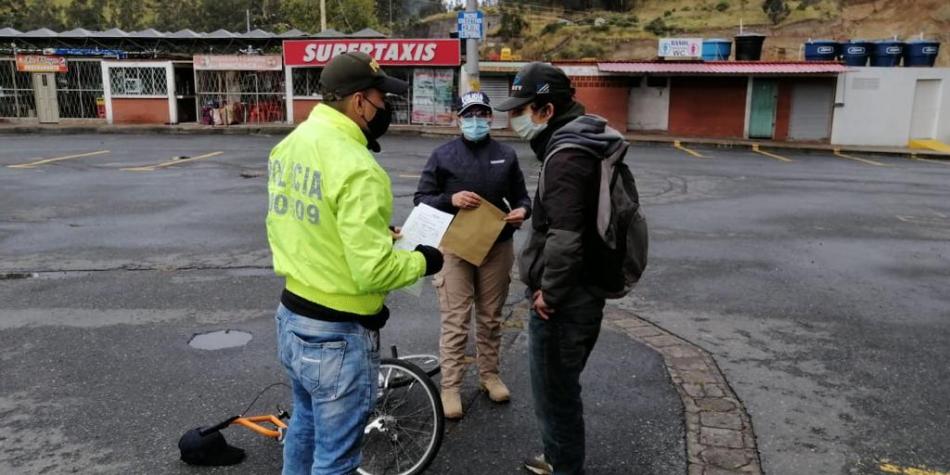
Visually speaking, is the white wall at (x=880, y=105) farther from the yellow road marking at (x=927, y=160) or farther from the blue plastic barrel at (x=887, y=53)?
the yellow road marking at (x=927, y=160)

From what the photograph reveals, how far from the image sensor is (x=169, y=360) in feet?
17.3

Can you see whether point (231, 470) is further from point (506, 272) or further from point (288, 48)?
point (288, 48)

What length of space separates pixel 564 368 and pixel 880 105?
26.3 metres

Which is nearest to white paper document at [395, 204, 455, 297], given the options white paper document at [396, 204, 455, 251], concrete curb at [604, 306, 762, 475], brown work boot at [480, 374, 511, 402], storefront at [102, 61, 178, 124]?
white paper document at [396, 204, 455, 251]

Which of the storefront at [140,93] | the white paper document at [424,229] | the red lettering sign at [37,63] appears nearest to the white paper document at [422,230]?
the white paper document at [424,229]

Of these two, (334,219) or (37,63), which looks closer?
(334,219)

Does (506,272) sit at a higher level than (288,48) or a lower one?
lower

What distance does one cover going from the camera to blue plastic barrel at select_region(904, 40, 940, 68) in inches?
987

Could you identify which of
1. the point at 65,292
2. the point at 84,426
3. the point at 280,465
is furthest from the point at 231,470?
the point at 65,292

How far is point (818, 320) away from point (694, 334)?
3.99 feet

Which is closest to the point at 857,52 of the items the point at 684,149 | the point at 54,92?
the point at 684,149

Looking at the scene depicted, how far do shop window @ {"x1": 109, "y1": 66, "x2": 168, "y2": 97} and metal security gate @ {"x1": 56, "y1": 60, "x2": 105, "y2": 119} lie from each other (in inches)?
53.1

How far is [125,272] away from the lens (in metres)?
7.70

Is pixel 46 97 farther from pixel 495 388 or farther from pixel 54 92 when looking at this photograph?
pixel 495 388
